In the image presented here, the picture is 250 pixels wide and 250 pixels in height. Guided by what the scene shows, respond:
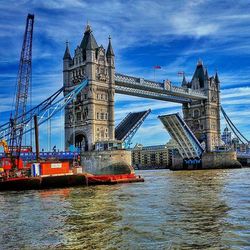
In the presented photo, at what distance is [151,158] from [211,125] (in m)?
65.5

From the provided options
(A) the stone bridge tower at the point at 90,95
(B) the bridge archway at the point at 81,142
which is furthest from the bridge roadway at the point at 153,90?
(B) the bridge archway at the point at 81,142

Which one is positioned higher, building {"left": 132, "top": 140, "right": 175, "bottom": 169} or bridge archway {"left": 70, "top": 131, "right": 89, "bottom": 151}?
bridge archway {"left": 70, "top": 131, "right": 89, "bottom": 151}

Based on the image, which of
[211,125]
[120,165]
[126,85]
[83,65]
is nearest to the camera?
[120,165]

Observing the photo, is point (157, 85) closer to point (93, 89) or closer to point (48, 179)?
point (93, 89)

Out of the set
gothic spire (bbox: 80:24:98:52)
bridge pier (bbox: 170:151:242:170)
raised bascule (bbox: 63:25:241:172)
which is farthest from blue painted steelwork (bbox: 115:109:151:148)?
bridge pier (bbox: 170:151:242:170)

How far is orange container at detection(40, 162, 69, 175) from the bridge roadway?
131 feet

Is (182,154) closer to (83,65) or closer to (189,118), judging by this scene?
(189,118)

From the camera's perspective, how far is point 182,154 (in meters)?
111

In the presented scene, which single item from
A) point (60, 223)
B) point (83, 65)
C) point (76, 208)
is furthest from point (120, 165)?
point (60, 223)

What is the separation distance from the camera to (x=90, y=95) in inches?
3241

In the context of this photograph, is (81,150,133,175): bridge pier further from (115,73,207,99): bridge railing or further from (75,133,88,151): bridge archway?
(115,73,207,99): bridge railing

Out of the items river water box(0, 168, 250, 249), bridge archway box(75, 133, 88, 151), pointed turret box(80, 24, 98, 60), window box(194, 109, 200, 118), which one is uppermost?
pointed turret box(80, 24, 98, 60)

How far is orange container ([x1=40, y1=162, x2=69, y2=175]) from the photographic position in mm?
51272

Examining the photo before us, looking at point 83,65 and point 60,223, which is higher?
point 83,65
